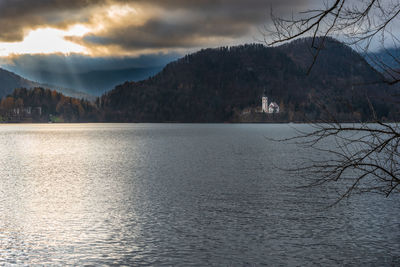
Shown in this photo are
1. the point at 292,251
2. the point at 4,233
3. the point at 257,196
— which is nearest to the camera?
the point at 292,251

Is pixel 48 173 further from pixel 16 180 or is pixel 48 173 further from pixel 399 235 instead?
pixel 399 235

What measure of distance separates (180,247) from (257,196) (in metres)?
11.3

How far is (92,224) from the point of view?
18656 millimetres

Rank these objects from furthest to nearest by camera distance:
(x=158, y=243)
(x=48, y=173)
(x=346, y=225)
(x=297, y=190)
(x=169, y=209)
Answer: (x=48, y=173), (x=297, y=190), (x=169, y=209), (x=346, y=225), (x=158, y=243)

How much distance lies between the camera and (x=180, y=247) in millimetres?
15125

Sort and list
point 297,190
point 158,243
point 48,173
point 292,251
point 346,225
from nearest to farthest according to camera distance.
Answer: point 292,251
point 158,243
point 346,225
point 297,190
point 48,173

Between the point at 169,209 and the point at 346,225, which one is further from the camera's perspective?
the point at 169,209

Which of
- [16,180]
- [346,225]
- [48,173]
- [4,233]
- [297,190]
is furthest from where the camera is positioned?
[48,173]

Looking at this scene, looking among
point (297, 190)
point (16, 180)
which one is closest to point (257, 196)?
point (297, 190)

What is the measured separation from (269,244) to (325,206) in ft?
26.7

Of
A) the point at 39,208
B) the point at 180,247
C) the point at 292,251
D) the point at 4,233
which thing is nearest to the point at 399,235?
the point at 292,251

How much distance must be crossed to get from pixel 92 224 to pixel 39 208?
549 cm

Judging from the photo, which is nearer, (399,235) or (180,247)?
(180,247)

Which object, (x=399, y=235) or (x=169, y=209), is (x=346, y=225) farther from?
(x=169, y=209)
